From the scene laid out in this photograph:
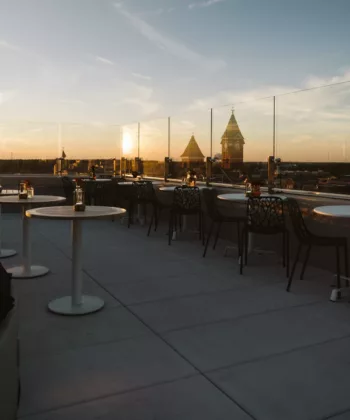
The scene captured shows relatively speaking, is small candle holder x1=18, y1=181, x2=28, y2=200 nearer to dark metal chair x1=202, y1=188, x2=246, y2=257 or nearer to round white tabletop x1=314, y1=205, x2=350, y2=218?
dark metal chair x1=202, y1=188, x2=246, y2=257

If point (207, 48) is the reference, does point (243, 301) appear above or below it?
below

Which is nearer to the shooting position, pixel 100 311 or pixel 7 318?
pixel 7 318

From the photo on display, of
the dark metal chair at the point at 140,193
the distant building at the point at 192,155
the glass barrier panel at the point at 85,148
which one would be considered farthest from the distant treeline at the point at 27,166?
the distant building at the point at 192,155

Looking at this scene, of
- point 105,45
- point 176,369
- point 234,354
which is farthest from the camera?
point 105,45

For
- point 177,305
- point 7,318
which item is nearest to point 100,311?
→ point 177,305

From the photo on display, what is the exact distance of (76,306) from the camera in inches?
132

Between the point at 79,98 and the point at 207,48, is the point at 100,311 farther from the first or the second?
the point at 79,98

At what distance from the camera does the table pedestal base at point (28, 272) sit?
4.29 metres

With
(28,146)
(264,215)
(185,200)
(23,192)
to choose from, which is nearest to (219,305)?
(264,215)

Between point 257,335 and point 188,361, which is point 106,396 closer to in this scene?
point 188,361

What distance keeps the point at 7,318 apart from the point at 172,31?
7.64 m

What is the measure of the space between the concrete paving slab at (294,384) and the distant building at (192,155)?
16.9 ft

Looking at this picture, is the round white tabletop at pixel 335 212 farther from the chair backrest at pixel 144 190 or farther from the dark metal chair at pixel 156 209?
the chair backrest at pixel 144 190

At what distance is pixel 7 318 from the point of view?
171cm
